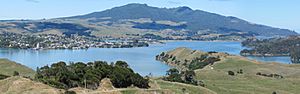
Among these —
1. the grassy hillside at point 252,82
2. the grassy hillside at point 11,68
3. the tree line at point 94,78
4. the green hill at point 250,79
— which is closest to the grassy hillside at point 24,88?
the tree line at point 94,78

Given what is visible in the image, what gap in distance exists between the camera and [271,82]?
77.8 meters

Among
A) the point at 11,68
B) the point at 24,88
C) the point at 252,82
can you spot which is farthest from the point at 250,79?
the point at 24,88

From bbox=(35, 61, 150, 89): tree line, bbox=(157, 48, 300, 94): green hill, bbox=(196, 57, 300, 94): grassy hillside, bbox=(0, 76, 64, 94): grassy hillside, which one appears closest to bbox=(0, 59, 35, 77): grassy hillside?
bbox=(157, 48, 300, 94): green hill

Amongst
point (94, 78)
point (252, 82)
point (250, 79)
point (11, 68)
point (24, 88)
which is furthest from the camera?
point (11, 68)

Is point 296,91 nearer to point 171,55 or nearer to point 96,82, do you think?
point 96,82

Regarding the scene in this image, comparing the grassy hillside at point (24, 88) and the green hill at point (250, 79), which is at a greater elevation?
the grassy hillside at point (24, 88)

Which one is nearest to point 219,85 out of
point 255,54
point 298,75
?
point 298,75

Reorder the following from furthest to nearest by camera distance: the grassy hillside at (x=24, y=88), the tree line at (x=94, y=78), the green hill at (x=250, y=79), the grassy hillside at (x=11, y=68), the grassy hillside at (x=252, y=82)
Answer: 1. the grassy hillside at (x=11, y=68)
2. the green hill at (x=250, y=79)
3. the grassy hillside at (x=252, y=82)
4. the tree line at (x=94, y=78)
5. the grassy hillside at (x=24, y=88)

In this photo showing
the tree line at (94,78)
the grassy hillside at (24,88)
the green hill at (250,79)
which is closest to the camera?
the grassy hillside at (24,88)

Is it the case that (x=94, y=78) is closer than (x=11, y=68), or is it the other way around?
(x=94, y=78)

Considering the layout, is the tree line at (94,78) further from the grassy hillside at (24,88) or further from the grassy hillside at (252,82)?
the grassy hillside at (252,82)

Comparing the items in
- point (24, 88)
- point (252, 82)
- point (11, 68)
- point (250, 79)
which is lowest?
point (11, 68)

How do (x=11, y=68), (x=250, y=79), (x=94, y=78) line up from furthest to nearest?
(x=11, y=68) < (x=250, y=79) < (x=94, y=78)

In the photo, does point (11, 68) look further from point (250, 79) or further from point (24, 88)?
point (24, 88)
